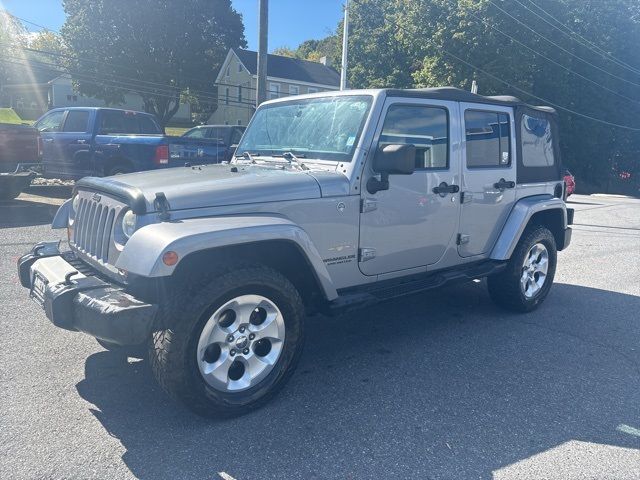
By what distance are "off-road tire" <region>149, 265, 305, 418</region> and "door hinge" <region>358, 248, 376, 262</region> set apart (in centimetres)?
71

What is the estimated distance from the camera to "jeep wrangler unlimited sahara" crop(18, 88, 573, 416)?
2.96 metres

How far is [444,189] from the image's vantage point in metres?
4.40

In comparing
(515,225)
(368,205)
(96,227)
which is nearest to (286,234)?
(368,205)

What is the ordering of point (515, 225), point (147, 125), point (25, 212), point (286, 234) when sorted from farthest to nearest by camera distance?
point (147, 125), point (25, 212), point (515, 225), point (286, 234)

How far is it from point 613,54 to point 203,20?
1126 inches

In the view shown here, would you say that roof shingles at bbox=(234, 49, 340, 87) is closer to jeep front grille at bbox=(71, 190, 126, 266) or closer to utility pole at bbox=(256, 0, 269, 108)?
utility pole at bbox=(256, 0, 269, 108)

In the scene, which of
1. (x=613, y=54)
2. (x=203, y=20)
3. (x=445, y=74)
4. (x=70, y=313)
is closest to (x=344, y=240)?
(x=70, y=313)

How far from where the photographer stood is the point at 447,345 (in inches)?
179

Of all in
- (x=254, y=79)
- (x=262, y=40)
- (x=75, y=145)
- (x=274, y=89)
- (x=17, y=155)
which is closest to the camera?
(x=17, y=155)

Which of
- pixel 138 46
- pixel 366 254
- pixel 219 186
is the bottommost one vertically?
pixel 366 254

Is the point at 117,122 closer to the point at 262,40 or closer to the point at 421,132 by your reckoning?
the point at 262,40

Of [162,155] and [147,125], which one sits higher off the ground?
[147,125]

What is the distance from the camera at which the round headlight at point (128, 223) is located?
3.22 metres

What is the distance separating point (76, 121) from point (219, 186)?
33.3 feet
